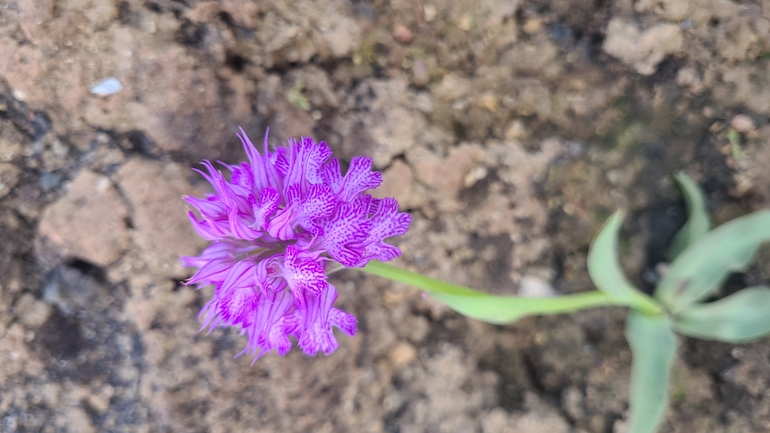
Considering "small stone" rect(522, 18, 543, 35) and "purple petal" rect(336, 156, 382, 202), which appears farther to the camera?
"small stone" rect(522, 18, 543, 35)

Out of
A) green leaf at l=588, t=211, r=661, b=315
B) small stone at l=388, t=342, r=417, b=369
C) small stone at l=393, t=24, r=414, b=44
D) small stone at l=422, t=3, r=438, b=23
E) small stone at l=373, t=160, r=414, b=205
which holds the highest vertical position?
small stone at l=422, t=3, r=438, b=23

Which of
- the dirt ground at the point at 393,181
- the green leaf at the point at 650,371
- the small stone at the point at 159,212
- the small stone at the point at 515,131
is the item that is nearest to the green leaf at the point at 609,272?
the green leaf at the point at 650,371

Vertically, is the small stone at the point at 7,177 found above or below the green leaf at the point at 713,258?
below

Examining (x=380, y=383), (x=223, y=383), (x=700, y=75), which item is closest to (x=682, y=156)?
(x=700, y=75)

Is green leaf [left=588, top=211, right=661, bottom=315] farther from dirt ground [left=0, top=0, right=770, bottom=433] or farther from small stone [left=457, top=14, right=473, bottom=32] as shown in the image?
small stone [left=457, top=14, right=473, bottom=32]

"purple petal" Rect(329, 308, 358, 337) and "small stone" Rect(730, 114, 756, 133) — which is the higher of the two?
"small stone" Rect(730, 114, 756, 133)

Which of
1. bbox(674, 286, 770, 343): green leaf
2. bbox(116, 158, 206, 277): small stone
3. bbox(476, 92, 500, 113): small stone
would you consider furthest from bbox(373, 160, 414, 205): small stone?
bbox(674, 286, 770, 343): green leaf

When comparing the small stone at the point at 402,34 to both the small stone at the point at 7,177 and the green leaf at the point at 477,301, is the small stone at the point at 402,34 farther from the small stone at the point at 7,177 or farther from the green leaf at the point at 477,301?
the small stone at the point at 7,177
